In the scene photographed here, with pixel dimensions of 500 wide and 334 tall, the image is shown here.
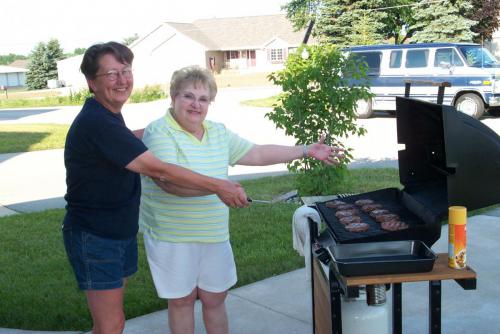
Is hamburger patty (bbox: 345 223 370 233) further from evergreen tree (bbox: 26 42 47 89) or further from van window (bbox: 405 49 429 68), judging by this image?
evergreen tree (bbox: 26 42 47 89)

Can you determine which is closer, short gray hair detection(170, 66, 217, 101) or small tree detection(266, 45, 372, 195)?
short gray hair detection(170, 66, 217, 101)

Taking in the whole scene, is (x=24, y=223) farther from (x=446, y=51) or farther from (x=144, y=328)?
(x=446, y=51)

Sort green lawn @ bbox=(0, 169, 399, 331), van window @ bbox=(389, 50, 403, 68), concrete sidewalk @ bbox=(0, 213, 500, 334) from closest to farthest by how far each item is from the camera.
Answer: concrete sidewalk @ bbox=(0, 213, 500, 334)
green lawn @ bbox=(0, 169, 399, 331)
van window @ bbox=(389, 50, 403, 68)

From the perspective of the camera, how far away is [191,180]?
2.81m

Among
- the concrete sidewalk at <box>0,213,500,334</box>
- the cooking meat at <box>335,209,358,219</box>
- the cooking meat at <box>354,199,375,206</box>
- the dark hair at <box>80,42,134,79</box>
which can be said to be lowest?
the concrete sidewalk at <box>0,213,500,334</box>

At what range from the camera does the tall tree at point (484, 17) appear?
32.1m

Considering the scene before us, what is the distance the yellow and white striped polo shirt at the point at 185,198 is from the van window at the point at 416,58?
1550 cm

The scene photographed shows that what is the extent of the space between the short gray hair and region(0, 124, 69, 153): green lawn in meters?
13.1

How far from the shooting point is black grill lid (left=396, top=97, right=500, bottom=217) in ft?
9.86

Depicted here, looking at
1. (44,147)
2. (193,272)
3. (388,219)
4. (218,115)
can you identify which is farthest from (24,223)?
(218,115)

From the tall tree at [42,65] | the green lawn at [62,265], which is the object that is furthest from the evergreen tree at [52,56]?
the green lawn at [62,265]

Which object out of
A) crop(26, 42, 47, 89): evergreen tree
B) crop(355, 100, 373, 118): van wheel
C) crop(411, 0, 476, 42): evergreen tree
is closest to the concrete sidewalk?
crop(355, 100, 373, 118): van wheel

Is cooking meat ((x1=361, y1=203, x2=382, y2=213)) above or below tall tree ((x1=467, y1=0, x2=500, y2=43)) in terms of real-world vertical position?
below

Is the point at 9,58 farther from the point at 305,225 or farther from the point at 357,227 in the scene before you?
the point at 357,227
